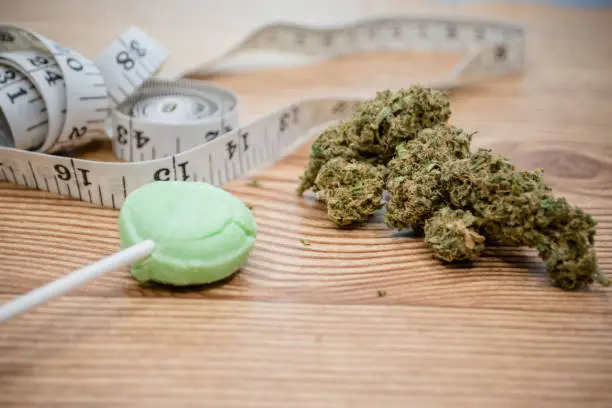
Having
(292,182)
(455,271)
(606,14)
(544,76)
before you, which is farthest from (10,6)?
(606,14)

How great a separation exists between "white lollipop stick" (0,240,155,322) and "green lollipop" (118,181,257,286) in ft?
0.11

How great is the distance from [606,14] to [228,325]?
3.89 metres

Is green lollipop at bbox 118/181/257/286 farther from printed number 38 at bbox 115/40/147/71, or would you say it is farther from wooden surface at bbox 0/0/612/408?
printed number 38 at bbox 115/40/147/71

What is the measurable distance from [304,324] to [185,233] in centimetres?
33

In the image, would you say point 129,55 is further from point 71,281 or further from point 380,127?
point 71,281

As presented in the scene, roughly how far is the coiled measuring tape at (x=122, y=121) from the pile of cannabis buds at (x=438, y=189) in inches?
13.8

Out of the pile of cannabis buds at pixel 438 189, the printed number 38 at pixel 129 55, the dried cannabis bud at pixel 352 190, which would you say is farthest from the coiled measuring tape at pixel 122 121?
the dried cannabis bud at pixel 352 190

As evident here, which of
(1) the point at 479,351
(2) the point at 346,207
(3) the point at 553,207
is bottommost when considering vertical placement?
(1) the point at 479,351

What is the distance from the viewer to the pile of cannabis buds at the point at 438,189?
1.53 meters

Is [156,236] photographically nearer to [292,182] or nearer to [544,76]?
[292,182]

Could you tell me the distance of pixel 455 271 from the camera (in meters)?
1.65

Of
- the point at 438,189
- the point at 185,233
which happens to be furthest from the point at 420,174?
the point at 185,233

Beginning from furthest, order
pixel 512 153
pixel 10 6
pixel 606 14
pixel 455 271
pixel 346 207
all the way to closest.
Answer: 1. pixel 606 14
2. pixel 10 6
3. pixel 512 153
4. pixel 346 207
5. pixel 455 271

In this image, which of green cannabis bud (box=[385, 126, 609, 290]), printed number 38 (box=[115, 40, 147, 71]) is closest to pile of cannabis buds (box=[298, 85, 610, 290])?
green cannabis bud (box=[385, 126, 609, 290])
